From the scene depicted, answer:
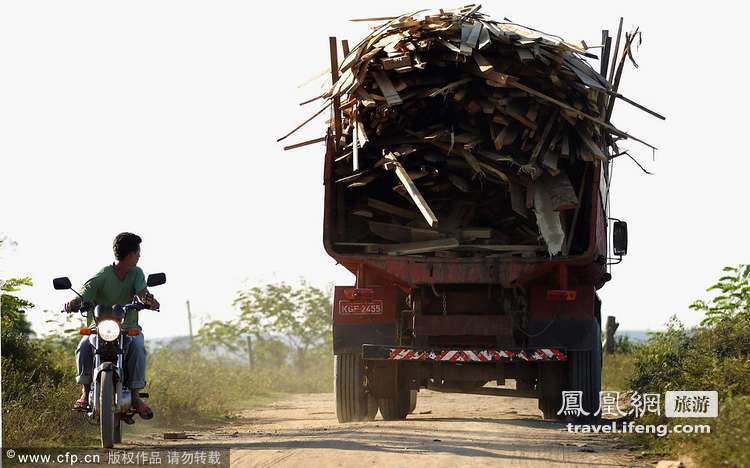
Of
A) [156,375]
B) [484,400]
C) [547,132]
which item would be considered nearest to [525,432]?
[547,132]

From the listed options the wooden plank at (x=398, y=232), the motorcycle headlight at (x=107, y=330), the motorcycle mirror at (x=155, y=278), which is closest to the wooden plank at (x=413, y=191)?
the wooden plank at (x=398, y=232)

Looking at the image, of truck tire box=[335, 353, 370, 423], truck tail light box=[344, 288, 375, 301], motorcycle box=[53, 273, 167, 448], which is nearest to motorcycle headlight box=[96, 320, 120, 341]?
motorcycle box=[53, 273, 167, 448]

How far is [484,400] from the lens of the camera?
16.6m

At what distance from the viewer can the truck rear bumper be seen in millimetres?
11188

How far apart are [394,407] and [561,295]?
7.36 ft

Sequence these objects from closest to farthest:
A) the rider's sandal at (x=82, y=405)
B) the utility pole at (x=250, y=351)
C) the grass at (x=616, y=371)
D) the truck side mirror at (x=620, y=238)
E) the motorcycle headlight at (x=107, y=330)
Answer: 1. the motorcycle headlight at (x=107, y=330)
2. the rider's sandal at (x=82, y=405)
3. the truck side mirror at (x=620, y=238)
4. the grass at (x=616, y=371)
5. the utility pole at (x=250, y=351)

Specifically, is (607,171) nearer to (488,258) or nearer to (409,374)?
(488,258)

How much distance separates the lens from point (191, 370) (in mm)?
21969

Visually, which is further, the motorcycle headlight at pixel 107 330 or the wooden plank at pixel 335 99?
the wooden plank at pixel 335 99

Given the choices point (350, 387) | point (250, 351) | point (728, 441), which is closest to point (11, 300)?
point (350, 387)

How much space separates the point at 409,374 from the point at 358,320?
0.80 m

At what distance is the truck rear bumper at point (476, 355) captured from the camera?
36.7 ft

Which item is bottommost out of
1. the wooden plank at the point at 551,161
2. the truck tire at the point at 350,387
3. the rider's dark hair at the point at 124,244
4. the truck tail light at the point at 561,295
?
the truck tire at the point at 350,387

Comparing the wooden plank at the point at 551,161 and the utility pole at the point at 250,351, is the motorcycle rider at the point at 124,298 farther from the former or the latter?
the utility pole at the point at 250,351
